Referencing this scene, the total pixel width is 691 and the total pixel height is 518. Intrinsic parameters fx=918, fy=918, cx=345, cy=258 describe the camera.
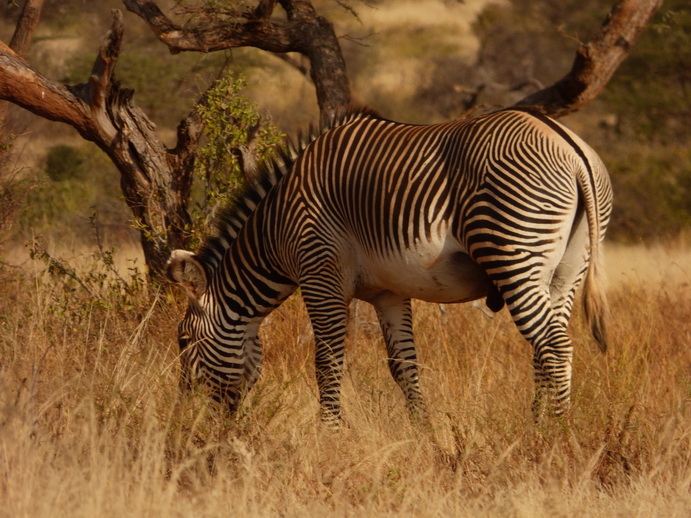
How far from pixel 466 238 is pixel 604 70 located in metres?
3.07

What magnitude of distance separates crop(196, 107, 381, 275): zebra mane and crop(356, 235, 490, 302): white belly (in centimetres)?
88

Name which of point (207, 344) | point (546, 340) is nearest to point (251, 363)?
point (207, 344)

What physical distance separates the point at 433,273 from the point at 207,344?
1.50 meters

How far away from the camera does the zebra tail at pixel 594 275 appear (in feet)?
15.3

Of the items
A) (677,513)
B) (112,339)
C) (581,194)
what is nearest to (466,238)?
(581,194)

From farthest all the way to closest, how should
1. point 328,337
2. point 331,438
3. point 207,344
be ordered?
point 207,344 → point 328,337 → point 331,438

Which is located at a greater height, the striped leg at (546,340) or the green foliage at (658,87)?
the striped leg at (546,340)

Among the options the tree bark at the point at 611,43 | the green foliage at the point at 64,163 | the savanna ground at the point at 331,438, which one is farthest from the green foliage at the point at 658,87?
the savanna ground at the point at 331,438

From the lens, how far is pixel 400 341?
5.61m

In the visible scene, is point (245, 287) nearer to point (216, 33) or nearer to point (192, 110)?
point (192, 110)

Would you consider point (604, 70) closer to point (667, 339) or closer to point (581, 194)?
point (667, 339)

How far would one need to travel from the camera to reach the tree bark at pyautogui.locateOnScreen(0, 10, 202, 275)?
19.6ft

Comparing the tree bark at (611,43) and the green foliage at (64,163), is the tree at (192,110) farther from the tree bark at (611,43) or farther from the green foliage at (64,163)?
the green foliage at (64,163)

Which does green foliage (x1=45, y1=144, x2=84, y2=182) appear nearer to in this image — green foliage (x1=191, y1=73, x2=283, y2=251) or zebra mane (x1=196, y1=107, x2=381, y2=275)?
green foliage (x1=191, y1=73, x2=283, y2=251)
